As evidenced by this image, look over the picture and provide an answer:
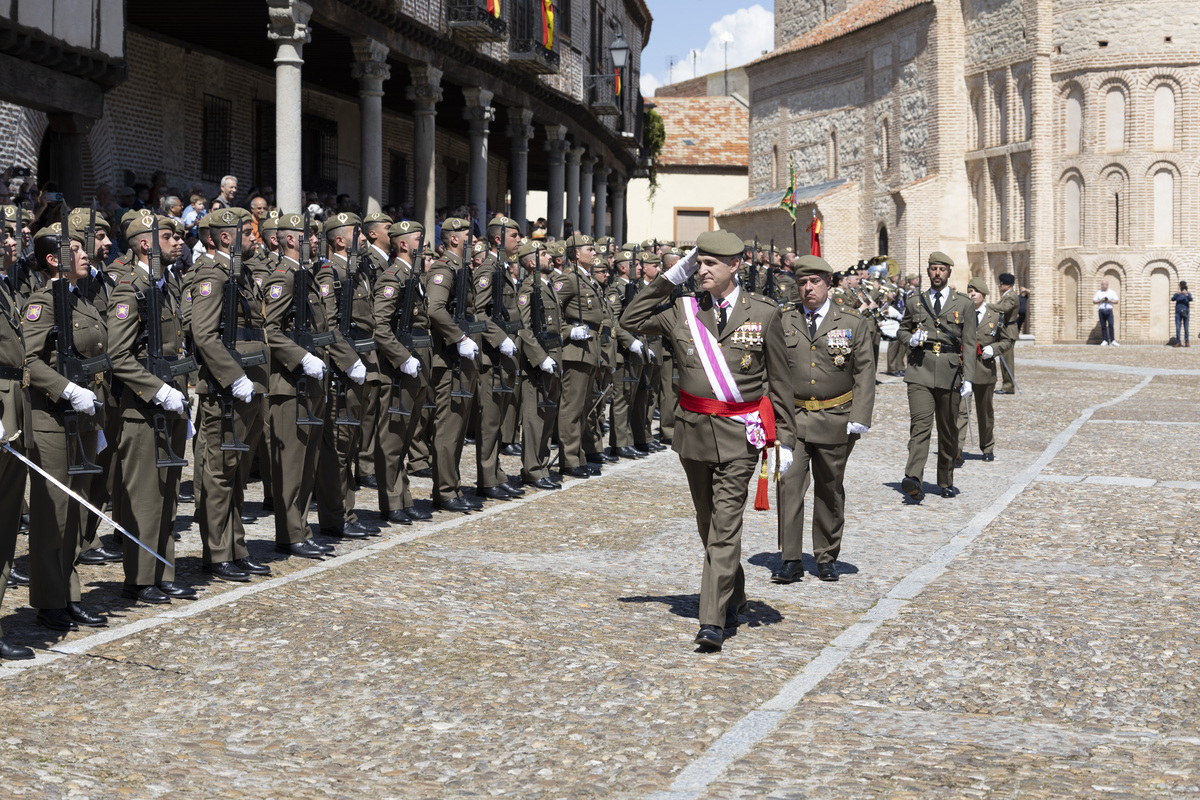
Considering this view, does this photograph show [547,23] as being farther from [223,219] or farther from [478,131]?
[223,219]

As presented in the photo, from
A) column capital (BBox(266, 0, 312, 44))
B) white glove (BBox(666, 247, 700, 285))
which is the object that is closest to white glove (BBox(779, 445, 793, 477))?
white glove (BBox(666, 247, 700, 285))

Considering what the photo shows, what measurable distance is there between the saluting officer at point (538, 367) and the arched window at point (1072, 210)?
129 ft

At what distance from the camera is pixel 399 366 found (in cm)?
975

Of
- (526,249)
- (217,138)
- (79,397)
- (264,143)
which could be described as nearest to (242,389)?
(79,397)

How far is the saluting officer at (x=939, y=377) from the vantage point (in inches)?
466

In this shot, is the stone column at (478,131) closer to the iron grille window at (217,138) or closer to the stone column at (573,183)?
the iron grille window at (217,138)

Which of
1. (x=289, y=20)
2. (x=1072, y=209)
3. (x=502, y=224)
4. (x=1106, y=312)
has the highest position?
(x=1072, y=209)

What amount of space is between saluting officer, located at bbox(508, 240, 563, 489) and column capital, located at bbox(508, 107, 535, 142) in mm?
16982

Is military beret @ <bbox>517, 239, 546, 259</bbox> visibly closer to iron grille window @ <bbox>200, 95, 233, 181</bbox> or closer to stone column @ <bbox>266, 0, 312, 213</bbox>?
stone column @ <bbox>266, 0, 312, 213</bbox>

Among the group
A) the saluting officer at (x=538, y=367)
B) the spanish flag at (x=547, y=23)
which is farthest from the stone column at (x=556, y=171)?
the saluting officer at (x=538, y=367)

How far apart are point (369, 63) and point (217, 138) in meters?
4.00

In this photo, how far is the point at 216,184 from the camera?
76.4 ft

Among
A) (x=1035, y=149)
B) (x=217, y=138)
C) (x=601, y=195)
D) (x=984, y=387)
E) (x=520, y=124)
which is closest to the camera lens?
(x=984, y=387)

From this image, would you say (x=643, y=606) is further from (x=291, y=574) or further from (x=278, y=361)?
(x=278, y=361)
